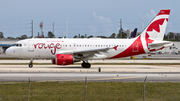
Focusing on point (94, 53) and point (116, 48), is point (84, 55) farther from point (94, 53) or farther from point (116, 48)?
point (116, 48)

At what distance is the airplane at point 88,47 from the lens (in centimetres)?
3650

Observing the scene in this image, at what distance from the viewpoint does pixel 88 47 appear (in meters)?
38.2

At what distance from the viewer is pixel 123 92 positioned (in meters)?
16.9

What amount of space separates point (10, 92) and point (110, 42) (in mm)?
24304

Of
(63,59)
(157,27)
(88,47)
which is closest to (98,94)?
(63,59)

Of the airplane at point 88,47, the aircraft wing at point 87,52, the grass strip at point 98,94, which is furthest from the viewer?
the airplane at point 88,47

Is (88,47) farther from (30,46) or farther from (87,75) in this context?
(87,75)

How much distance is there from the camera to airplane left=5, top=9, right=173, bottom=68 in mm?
36500

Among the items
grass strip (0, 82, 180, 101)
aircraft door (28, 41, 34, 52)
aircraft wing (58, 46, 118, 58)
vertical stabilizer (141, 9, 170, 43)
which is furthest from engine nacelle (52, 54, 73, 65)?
grass strip (0, 82, 180, 101)

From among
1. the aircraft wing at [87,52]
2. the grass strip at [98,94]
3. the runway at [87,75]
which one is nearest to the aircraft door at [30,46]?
the aircraft wing at [87,52]

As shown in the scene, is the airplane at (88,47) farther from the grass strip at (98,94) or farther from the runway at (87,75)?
the grass strip at (98,94)

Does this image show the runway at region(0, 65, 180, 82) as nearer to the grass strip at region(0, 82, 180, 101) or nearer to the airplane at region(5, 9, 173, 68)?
the grass strip at region(0, 82, 180, 101)

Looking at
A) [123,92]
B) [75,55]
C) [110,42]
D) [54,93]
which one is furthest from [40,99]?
[110,42]

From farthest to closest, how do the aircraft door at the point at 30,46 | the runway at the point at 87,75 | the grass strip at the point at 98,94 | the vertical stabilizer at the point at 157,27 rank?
the vertical stabilizer at the point at 157,27, the aircraft door at the point at 30,46, the runway at the point at 87,75, the grass strip at the point at 98,94
